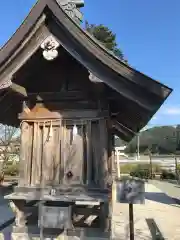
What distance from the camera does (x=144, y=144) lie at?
7994 cm

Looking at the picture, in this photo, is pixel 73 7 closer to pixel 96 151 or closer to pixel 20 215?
pixel 96 151

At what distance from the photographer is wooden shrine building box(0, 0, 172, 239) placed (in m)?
4.79

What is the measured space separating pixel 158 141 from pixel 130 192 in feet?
239

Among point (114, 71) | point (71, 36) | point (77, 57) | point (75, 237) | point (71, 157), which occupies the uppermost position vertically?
point (71, 36)

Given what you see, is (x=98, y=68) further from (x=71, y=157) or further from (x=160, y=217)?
(x=160, y=217)

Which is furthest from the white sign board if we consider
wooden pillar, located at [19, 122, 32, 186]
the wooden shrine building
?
wooden pillar, located at [19, 122, 32, 186]

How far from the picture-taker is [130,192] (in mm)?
4219

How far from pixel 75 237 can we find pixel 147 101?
111 inches

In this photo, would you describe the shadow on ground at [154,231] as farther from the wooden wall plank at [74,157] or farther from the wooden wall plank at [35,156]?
the wooden wall plank at [35,156]

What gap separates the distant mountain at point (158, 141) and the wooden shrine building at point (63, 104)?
217 ft

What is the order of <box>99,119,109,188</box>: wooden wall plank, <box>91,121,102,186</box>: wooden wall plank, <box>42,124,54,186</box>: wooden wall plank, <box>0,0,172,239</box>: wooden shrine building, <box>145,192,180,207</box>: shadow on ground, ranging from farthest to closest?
<box>145,192,180,207</box>: shadow on ground → <box>42,124,54,186</box>: wooden wall plank → <box>91,121,102,186</box>: wooden wall plank → <box>99,119,109,188</box>: wooden wall plank → <box>0,0,172,239</box>: wooden shrine building

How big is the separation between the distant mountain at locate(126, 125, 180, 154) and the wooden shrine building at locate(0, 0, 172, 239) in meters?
66.0

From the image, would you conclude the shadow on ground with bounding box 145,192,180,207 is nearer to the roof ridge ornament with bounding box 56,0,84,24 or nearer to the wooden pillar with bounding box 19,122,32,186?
the wooden pillar with bounding box 19,122,32,186

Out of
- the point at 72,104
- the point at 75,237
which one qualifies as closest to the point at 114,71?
the point at 72,104
